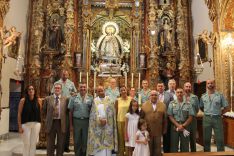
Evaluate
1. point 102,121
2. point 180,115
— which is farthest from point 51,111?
point 180,115

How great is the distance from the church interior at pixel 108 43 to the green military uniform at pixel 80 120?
14.1ft

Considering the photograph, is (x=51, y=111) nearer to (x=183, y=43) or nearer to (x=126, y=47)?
(x=126, y=47)

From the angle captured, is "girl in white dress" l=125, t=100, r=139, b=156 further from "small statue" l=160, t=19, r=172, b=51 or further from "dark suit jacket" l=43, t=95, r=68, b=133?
"small statue" l=160, t=19, r=172, b=51

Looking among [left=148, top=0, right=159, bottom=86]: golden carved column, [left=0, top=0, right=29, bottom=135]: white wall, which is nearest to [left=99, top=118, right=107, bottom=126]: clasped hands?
[left=0, top=0, right=29, bottom=135]: white wall

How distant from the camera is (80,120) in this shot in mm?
4891

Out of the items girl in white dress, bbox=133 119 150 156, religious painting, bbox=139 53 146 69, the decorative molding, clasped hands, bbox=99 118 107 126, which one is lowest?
girl in white dress, bbox=133 119 150 156

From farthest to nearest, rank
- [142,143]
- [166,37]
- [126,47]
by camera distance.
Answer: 1. [126,47]
2. [166,37]
3. [142,143]

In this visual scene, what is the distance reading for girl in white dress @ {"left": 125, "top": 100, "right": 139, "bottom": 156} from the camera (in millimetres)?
4539

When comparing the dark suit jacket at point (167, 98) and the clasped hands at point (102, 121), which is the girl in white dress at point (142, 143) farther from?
the dark suit jacket at point (167, 98)

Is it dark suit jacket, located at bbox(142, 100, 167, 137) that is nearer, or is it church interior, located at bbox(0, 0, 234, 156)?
dark suit jacket, located at bbox(142, 100, 167, 137)

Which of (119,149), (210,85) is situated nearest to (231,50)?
(210,85)

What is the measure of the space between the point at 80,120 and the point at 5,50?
4734 mm

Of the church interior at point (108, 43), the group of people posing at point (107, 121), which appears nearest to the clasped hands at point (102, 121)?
the group of people posing at point (107, 121)

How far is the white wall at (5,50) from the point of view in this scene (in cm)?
771
